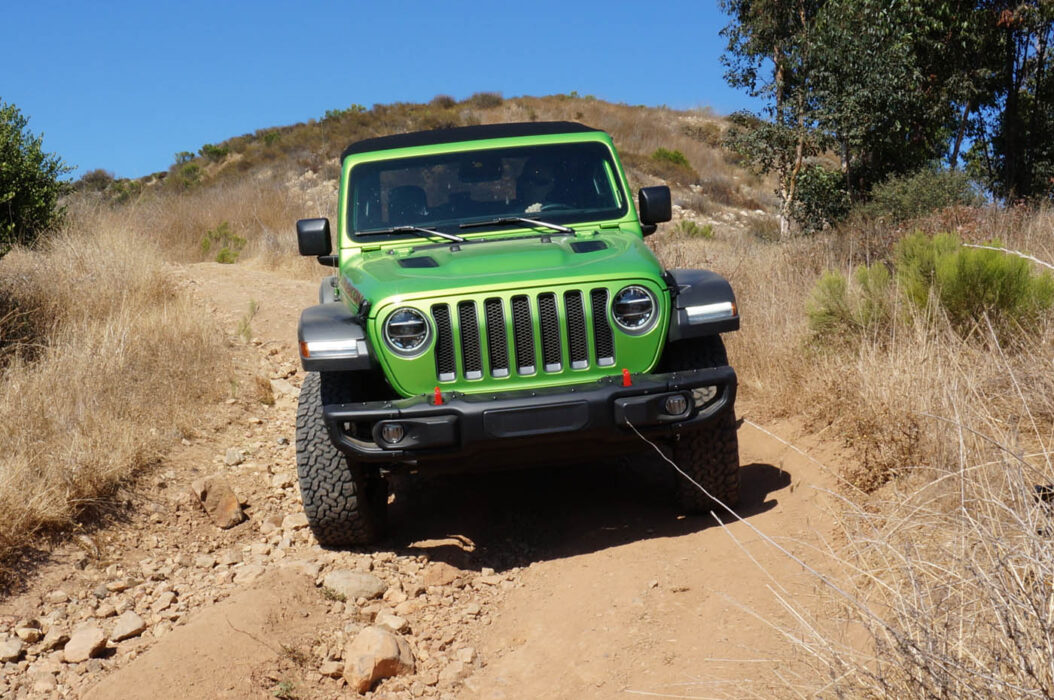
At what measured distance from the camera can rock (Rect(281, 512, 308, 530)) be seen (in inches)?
192

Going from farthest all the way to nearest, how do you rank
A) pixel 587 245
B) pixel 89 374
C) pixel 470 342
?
pixel 89 374
pixel 587 245
pixel 470 342

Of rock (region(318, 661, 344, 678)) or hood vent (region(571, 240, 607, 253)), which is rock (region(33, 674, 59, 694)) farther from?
hood vent (region(571, 240, 607, 253))

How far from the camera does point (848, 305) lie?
6031 mm

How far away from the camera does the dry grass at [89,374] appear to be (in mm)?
4570

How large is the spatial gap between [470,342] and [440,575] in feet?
3.50

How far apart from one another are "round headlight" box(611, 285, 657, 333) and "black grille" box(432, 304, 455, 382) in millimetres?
678

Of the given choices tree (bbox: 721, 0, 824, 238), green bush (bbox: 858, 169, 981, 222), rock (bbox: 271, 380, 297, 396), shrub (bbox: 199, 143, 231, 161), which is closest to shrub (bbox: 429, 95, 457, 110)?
shrub (bbox: 199, 143, 231, 161)

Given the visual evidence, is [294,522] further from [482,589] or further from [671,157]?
[671,157]

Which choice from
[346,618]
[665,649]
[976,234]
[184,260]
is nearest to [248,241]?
[184,260]

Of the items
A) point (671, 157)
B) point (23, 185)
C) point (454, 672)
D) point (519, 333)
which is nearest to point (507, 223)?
point (519, 333)

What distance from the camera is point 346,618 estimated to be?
385cm

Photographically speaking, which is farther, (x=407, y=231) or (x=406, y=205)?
(x=406, y=205)

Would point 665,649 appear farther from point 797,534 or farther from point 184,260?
point 184,260

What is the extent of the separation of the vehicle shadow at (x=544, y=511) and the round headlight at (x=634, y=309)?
83cm
